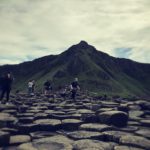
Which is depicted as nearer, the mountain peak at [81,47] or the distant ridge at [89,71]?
the distant ridge at [89,71]

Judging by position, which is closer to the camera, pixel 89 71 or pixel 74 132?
pixel 74 132

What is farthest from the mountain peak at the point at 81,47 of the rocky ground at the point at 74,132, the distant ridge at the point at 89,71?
the rocky ground at the point at 74,132

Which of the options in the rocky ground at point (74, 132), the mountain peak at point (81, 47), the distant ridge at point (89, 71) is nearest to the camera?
the rocky ground at point (74, 132)

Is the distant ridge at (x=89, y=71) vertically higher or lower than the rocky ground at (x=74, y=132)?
higher

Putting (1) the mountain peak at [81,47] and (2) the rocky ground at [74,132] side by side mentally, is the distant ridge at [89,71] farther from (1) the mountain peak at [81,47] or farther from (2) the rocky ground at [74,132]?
(2) the rocky ground at [74,132]

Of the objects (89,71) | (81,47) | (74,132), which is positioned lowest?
(74,132)

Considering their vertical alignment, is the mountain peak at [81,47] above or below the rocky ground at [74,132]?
above

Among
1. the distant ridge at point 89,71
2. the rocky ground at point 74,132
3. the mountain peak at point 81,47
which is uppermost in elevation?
the mountain peak at point 81,47

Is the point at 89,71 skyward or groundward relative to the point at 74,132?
skyward

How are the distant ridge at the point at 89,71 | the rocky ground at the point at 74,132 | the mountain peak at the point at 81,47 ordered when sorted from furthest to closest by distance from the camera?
1. the mountain peak at the point at 81,47
2. the distant ridge at the point at 89,71
3. the rocky ground at the point at 74,132

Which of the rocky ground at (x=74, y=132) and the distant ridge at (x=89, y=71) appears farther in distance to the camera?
the distant ridge at (x=89, y=71)

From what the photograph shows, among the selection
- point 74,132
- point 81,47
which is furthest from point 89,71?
point 74,132

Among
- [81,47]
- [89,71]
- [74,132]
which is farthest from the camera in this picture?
[81,47]

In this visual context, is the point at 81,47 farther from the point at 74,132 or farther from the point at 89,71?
the point at 74,132
